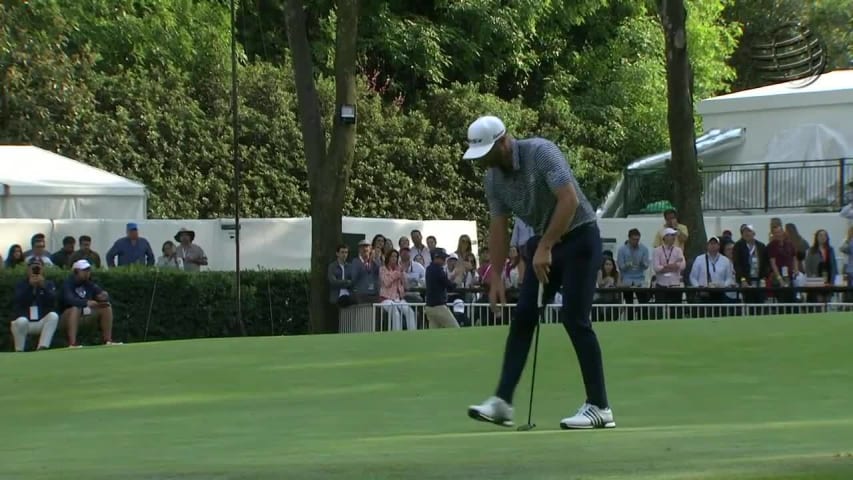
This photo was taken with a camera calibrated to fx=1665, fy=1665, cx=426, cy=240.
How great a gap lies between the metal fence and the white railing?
9.63m

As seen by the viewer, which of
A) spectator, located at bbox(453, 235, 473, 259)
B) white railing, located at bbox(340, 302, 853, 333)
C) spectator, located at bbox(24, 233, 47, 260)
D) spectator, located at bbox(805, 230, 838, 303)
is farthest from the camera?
spectator, located at bbox(453, 235, 473, 259)

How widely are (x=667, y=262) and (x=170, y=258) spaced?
8.61 metres

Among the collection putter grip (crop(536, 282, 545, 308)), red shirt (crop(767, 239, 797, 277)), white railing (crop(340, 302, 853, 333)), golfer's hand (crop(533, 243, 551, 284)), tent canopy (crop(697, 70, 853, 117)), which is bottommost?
white railing (crop(340, 302, 853, 333))

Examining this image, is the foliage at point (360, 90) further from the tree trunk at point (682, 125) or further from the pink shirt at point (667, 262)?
the pink shirt at point (667, 262)

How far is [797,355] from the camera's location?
14.1 m

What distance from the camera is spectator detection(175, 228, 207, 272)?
2766 centimetres

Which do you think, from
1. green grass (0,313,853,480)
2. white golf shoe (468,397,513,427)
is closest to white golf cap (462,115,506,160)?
white golf shoe (468,397,513,427)

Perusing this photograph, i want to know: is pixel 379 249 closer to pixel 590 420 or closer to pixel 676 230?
pixel 676 230

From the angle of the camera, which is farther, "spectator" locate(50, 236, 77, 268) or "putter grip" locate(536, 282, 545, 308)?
"spectator" locate(50, 236, 77, 268)

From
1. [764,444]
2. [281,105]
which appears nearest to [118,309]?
[281,105]

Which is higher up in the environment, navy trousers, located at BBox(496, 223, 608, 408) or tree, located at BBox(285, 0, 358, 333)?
tree, located at BBox(285, 0, 358, 333)

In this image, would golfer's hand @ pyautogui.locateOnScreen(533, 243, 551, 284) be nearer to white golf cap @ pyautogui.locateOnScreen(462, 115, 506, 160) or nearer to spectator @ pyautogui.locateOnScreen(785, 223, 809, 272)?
white golf cap @ pyautogui.locateOnScreen(462, 115, 506, 160)

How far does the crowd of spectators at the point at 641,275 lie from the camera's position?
2261 centimetres

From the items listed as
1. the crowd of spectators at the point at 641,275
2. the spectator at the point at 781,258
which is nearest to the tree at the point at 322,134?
the crowd of spectators at the point at 641,275
